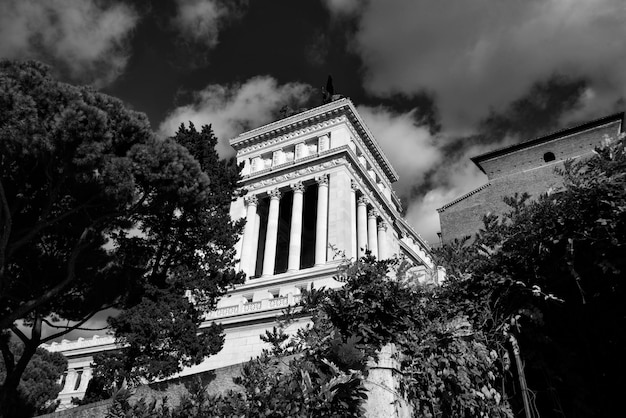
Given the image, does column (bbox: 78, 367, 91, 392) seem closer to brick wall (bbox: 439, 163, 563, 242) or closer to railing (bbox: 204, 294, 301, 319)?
railing (bbox: 204, 294, 301, 319)

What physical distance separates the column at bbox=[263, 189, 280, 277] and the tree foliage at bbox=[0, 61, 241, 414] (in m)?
13.3

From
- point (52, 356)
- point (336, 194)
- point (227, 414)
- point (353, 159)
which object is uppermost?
point (353, 159)

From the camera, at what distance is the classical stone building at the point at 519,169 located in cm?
2630

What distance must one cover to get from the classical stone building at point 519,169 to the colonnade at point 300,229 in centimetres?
602

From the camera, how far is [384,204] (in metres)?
36.6

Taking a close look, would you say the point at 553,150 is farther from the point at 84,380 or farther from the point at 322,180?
the point at 84,380

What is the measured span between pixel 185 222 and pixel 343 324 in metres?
10.6

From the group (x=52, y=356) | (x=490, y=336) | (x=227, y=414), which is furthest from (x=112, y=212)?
(x=52, y=356)

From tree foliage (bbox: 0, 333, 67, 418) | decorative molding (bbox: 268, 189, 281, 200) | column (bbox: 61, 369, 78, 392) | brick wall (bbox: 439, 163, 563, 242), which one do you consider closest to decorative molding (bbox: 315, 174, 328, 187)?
decorative molding (bbox: 268, 189, 281, 200)

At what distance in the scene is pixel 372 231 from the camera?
33.3 meters

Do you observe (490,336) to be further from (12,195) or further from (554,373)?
(12,195)

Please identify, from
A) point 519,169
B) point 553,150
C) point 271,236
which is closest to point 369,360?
point 271,236

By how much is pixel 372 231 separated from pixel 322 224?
5527mm

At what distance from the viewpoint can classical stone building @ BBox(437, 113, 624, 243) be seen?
1035 inches
